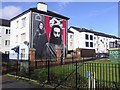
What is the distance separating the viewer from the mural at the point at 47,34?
37938mm

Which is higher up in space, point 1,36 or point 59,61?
point 1,36

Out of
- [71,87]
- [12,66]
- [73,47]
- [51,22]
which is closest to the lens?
[71,87]

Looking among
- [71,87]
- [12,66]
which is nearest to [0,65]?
A: [12,66]

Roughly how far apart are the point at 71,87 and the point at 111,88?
2159 millimetres

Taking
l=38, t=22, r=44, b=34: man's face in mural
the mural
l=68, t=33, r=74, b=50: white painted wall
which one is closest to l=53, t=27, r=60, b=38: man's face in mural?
the mural

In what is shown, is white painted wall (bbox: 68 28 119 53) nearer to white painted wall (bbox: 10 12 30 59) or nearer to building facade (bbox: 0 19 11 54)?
building facade (bbox: 0 19 11 54)

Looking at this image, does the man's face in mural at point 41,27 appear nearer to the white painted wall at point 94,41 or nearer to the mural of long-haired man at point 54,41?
the mural of long-haired man at point 54,41

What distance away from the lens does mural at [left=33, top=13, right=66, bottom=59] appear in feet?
124

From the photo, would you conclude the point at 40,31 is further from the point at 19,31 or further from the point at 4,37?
the point at 4,37

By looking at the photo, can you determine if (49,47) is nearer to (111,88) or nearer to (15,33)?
(15,33)

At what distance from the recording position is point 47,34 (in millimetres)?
39781

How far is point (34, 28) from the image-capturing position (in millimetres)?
37906

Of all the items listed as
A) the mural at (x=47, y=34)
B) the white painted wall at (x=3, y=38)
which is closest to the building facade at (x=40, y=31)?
A: the mural at (x=47, y=34)

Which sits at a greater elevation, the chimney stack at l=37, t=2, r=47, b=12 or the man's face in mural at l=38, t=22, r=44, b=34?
the chimney stack at l=37, t=2, r=47, b=12
